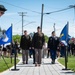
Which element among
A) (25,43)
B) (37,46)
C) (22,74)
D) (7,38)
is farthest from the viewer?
(25,43)

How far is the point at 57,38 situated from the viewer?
2156cm

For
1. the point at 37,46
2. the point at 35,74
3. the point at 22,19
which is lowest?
the point at 35,74

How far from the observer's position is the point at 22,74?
47.4 ft

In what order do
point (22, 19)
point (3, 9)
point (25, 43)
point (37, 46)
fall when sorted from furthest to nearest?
point (22, 19) < point (25, 43) < point (37, 46) < point (3, 9)

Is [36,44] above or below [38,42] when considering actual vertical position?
below

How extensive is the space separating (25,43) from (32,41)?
1.14 metres

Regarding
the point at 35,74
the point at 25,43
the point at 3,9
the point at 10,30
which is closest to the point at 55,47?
the point at 25,43

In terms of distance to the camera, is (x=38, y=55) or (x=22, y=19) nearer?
(x=38, y=55)

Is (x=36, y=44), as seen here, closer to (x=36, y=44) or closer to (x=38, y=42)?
(x=36, y=44)

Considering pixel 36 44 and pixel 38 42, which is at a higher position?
pixel 38 42

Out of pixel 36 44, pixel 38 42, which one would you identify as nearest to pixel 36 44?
pixel 36 44

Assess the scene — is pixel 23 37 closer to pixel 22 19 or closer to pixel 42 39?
pixel 42 39

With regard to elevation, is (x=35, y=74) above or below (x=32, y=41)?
below

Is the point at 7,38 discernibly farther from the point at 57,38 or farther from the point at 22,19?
the point at 22,19
